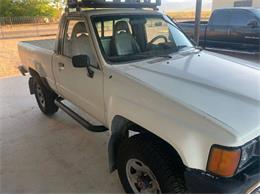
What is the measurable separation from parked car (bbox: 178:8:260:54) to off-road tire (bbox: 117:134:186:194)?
24.0 ft

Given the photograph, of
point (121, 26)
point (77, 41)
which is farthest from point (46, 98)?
point (121, 26)

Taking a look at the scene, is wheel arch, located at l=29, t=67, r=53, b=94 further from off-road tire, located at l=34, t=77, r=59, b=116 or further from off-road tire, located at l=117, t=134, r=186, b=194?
off-road tire, located at l=117, t=134, r=186, b=194

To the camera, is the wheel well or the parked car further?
the parked car

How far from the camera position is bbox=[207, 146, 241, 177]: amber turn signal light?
5.91ft

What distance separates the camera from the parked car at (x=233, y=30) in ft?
28.6

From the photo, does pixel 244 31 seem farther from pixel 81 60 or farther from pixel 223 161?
pixel 223 161

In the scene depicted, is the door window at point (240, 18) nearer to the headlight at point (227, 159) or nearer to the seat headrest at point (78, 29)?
the seat headrest at point (78, 29)

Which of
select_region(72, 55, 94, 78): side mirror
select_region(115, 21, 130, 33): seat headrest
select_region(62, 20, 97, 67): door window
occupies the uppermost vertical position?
select_region(115, 21, 130, 33): seat headrest

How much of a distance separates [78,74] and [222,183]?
208 cm

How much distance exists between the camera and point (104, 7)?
3742 mm

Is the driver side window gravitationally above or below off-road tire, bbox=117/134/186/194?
above

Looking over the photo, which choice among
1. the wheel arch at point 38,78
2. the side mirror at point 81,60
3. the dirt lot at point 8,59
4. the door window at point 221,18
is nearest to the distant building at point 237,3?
the door window at point 221,18

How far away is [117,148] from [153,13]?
6.32ft

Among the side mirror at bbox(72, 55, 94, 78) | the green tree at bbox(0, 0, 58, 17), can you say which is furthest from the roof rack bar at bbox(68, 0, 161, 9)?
the green tree at bbox(0, 0, 58, 17)
